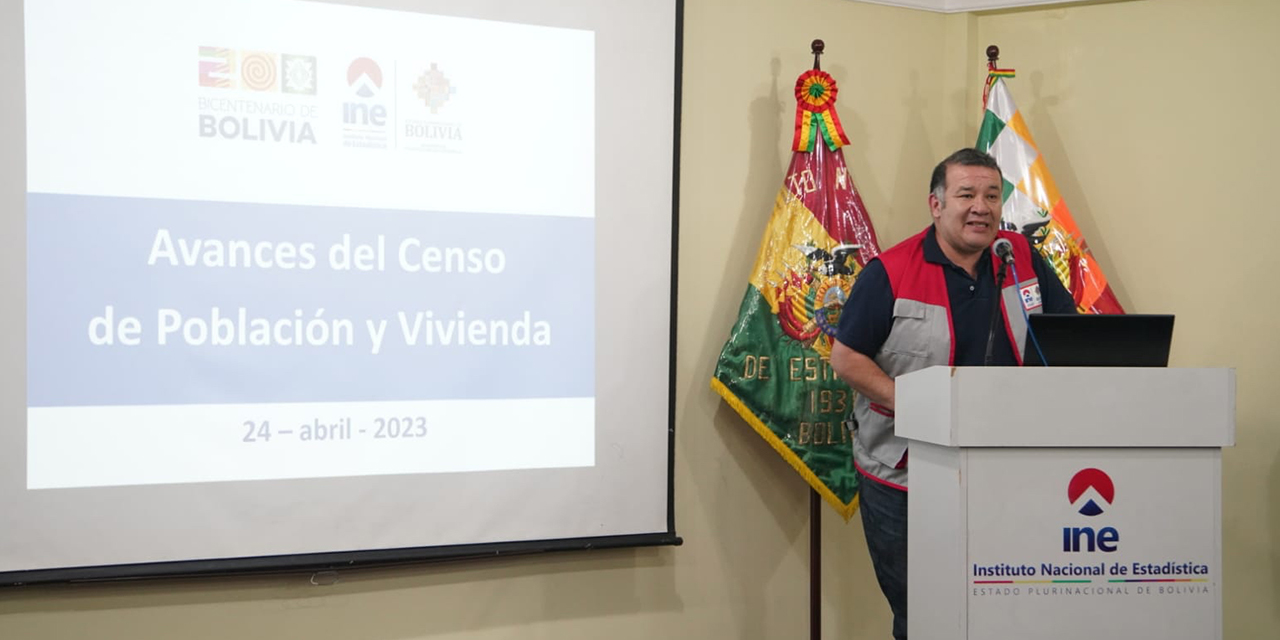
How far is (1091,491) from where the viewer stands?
1.84 metres

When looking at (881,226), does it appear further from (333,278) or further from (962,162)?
Result: (333,278)

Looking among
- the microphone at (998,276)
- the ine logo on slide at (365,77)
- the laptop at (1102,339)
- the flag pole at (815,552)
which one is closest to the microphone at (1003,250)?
the microphone at (998,276)

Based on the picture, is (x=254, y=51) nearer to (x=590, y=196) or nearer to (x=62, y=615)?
(x=590, y=196)

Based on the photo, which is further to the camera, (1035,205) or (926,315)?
(1035,205)

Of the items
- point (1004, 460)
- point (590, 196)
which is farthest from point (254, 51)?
point (1004, 460)

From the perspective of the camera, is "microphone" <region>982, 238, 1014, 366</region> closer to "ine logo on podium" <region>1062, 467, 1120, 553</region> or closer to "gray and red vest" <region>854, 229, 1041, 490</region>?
"gray and red vest" <region>854, 229, 1041, 490</region>

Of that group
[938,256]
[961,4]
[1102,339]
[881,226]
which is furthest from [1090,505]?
[961,4]

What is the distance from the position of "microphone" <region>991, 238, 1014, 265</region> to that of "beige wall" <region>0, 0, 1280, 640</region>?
3.39ft

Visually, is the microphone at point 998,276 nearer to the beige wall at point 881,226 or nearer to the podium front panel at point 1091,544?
the podium front panel at point 1091,544

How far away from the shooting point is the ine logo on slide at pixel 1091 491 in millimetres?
1834

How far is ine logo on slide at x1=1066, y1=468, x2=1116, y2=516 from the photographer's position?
1.83m

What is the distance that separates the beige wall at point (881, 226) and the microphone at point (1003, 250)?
1034 mm

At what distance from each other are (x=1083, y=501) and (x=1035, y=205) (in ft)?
5.16

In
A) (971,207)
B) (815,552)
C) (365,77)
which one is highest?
(365,77)
